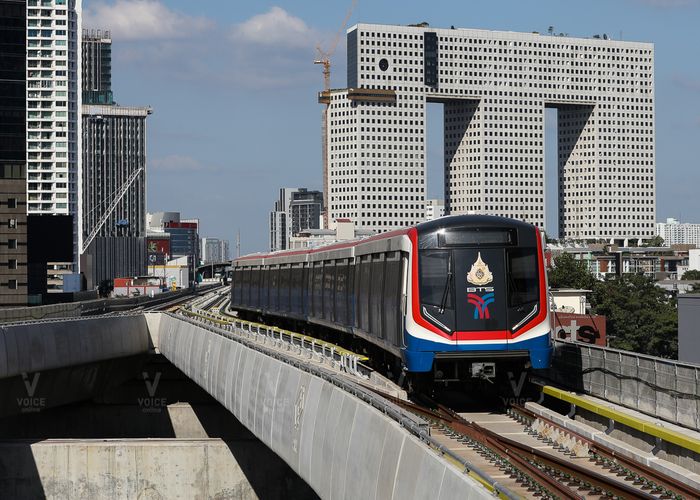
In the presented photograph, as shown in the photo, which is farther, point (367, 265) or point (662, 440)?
point (367, 265)

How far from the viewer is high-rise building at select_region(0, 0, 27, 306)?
114 meters

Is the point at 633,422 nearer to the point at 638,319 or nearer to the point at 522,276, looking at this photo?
the point at 522,276

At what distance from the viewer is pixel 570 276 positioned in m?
124

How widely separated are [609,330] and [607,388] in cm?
9366

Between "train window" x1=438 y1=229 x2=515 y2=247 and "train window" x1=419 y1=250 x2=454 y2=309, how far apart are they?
0.21 meters

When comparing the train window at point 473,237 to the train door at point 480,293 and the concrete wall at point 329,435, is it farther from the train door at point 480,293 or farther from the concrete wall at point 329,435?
the concrete wall at point 329,435

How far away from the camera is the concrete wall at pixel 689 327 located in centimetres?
3056

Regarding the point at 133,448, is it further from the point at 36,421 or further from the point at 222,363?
the point at 36,421

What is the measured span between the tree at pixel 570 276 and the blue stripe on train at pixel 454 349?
99952 millimetres

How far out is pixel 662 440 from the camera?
1709 centimetres

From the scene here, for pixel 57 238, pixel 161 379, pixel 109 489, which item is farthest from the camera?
pixel 57 238

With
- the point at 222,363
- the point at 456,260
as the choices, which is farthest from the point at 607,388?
the point at 222,363

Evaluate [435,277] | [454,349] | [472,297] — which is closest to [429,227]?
[435,277]

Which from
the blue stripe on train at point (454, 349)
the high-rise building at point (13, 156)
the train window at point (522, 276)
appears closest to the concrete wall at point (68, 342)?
the blue stripe on train at point (454, 349)
